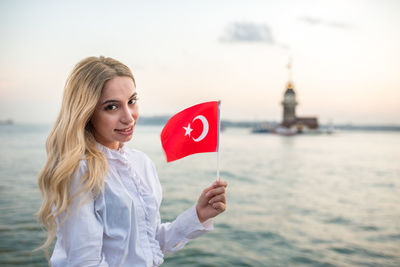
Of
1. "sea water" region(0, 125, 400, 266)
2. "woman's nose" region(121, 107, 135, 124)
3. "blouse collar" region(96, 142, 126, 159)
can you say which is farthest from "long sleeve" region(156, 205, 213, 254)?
"sea water" region(0, 125, 400, 266)

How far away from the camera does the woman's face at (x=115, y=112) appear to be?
4.70ft

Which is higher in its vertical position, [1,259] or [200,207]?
[200,207]

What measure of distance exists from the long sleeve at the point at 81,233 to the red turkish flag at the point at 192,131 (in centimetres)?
57

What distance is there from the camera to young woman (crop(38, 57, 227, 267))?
1.28 meters

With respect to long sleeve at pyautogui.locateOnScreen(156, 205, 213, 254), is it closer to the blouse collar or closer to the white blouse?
the white blouse

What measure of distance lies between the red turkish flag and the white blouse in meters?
0.17

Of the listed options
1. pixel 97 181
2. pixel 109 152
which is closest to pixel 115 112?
pixel 109 152

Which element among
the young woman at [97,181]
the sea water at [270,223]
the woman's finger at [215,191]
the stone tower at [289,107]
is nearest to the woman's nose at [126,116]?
the young woman at [97,181]

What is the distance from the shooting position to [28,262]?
17.7 ft

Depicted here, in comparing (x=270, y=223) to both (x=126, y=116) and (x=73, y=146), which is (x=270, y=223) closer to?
(x=126, y=116)

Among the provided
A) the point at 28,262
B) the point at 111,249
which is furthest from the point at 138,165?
the point at 28,262

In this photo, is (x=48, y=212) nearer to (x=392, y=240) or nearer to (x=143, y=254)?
(x=143, y=254)

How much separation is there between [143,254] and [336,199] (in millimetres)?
12643

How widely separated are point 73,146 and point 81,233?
33 centimetres
